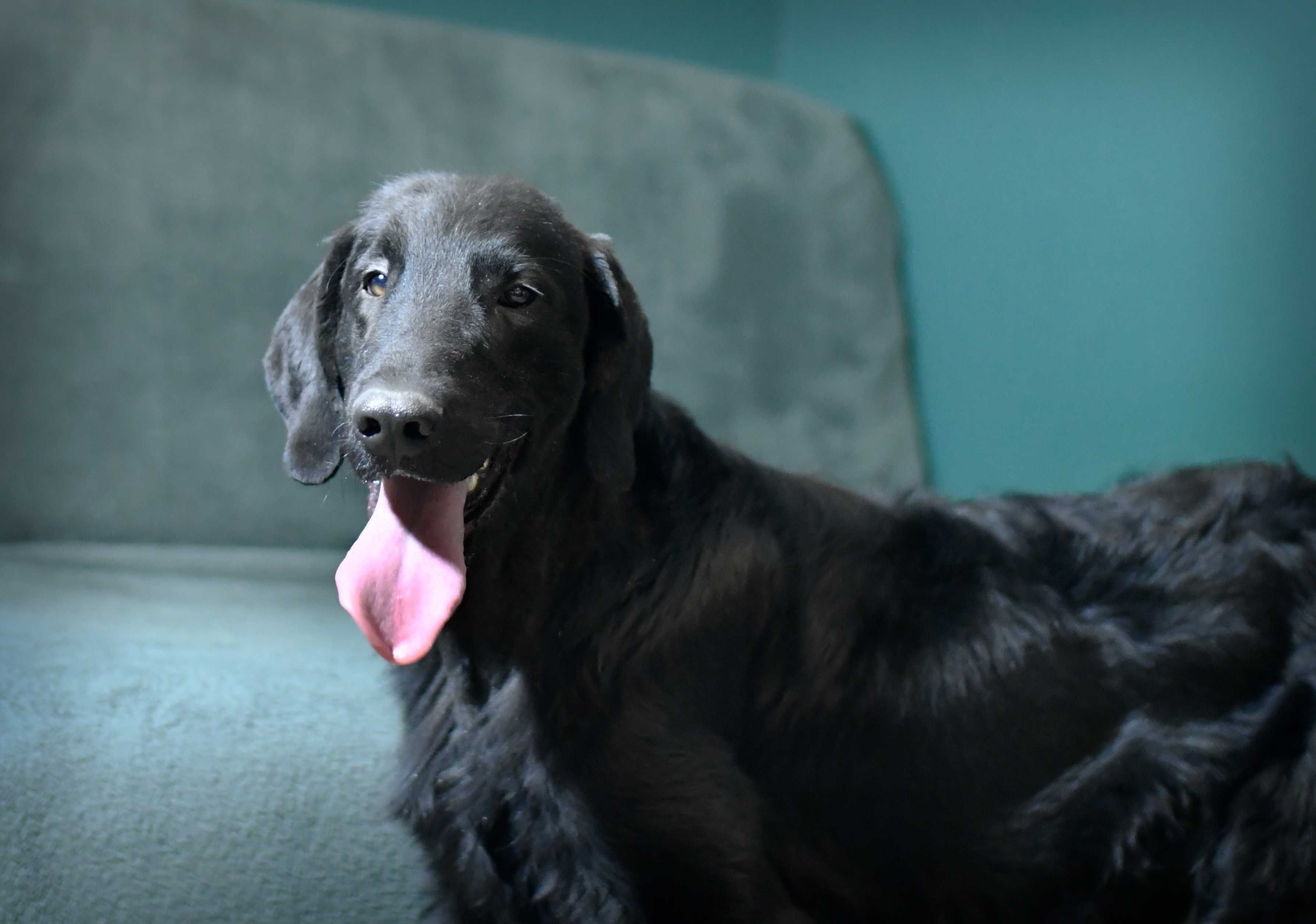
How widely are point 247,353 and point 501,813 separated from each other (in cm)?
173

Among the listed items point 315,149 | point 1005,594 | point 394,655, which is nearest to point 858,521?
point 1005,594

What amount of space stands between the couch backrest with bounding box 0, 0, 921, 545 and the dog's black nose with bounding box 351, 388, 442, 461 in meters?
1.27

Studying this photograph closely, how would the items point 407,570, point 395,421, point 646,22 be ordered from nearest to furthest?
point 395,421 < point 407,570 < point 646,22

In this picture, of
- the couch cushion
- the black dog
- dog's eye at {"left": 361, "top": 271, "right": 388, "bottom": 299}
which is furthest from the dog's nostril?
the couch cushion

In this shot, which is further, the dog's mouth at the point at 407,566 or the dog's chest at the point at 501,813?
the dog's chest at the point at 501,813

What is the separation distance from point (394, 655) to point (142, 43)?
2169mm

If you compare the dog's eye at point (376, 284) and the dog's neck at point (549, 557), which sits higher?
Answer: the dog's eye at point (376, 284)

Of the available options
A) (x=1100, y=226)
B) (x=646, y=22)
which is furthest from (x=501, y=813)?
(x=646, y=22)

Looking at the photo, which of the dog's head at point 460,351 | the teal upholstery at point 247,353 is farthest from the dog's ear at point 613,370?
the teal upholstery at point 247,353

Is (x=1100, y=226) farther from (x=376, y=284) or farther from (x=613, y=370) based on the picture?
(x=376, y=284)

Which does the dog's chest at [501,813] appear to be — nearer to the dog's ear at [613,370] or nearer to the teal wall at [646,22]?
the dog's ear at [613,370]

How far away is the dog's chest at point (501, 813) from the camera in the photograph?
4.90 feet

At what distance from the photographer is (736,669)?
63.4 inches

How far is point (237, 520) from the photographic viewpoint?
111 inches
